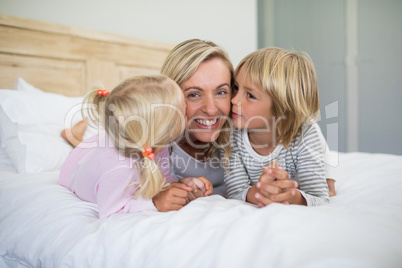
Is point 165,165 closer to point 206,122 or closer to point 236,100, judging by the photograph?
point 206,122

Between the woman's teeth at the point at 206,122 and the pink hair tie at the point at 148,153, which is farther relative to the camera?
the woman's teeth at the point at 206,122

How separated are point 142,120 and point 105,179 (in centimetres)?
20

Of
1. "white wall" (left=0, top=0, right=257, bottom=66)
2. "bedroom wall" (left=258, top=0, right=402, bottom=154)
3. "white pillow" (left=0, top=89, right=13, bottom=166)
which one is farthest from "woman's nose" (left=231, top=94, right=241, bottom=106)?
"bedroom wall" (left=258, top=0, right=402, bottom=154)

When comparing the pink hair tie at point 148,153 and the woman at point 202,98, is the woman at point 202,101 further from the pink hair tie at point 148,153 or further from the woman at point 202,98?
the pink hair tie at point 148,153

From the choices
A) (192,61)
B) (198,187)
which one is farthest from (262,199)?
(192,61)

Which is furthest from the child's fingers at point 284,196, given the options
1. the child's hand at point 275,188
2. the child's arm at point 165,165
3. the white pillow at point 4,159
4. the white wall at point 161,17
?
the white wall at point 161,17

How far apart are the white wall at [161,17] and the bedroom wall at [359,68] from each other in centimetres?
75

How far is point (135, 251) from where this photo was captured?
24.3 inches

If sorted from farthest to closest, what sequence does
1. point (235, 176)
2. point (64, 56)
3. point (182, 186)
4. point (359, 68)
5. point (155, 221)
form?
point (359, 68)
point (64, 56)
point (235, 176)
point (182, 186)
point (155, 221)

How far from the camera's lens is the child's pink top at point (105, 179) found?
836mm

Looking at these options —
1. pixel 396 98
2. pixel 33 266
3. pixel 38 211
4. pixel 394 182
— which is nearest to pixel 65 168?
pixel 38 211

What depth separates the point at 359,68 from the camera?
9.59ft

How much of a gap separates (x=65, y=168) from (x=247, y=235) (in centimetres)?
87

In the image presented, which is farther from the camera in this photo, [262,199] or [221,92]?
[221,92]
